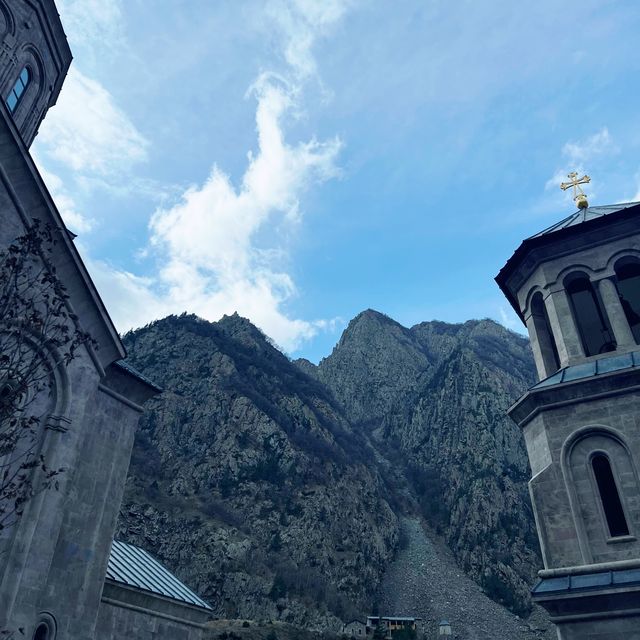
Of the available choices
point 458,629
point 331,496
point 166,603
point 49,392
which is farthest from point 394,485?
point 49,392

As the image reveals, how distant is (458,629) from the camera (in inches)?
1870

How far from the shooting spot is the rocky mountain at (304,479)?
160 ft

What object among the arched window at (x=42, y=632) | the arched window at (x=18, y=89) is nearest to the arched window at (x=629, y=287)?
the arched window at (x=42, y=632)

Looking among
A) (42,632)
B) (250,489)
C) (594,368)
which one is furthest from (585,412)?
(250,489)

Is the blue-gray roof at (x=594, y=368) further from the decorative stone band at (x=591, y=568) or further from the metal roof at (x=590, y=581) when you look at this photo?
the metal roof at (x=590, y=581)

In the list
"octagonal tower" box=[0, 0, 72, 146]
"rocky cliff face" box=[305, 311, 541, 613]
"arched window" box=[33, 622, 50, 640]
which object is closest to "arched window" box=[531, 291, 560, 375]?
"arched window" box=[33, 622, 50, 640]

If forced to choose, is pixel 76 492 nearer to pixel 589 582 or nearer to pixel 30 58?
pixel 589 582

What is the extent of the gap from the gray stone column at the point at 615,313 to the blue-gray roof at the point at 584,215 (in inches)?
61.8

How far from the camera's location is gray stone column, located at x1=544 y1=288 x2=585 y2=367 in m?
11.6

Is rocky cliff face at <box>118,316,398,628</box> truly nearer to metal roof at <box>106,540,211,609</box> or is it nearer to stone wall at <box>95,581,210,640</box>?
metal roof at <box>106,540,211,609</box>

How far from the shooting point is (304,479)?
201ft

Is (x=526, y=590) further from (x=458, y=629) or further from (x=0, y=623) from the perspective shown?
(x=0, y=623)

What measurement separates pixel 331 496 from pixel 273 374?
23005 mm

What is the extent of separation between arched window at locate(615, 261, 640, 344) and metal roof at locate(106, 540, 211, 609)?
12.2 meters
